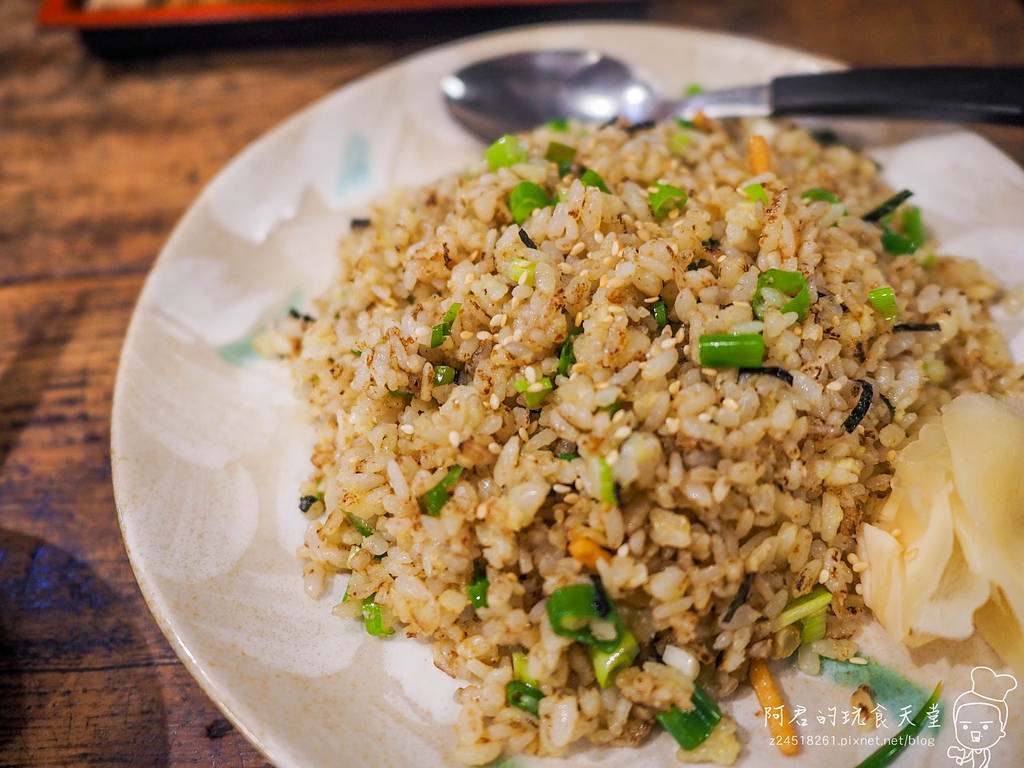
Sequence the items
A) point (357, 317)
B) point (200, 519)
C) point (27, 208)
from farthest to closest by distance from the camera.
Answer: point (27, 208), point (357, 317), point (200, 519)

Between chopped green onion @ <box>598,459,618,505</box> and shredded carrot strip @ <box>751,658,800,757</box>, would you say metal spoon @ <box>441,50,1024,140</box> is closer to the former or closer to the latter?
chopped green onion @ <box>598,459,618,505</box>

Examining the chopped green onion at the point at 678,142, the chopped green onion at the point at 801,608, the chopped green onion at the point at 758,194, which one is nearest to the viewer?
the chopped green onion at the point at 801,608

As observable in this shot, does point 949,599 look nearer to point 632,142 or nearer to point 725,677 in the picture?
point 725,677

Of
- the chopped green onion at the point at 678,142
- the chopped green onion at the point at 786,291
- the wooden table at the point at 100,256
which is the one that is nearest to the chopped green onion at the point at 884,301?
the chopped green onion at the point at 786,291

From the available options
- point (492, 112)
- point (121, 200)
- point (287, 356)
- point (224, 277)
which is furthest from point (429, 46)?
point (287, 356)

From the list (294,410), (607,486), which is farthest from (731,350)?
(294,410)

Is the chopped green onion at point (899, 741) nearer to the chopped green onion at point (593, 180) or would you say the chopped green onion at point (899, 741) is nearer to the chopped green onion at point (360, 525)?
the chopped green onion at point (360, 525)

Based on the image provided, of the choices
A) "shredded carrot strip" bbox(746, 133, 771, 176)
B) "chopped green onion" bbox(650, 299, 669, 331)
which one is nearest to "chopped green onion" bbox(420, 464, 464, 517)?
"chopped green onion" bbox(650, 299, 669, 331)
